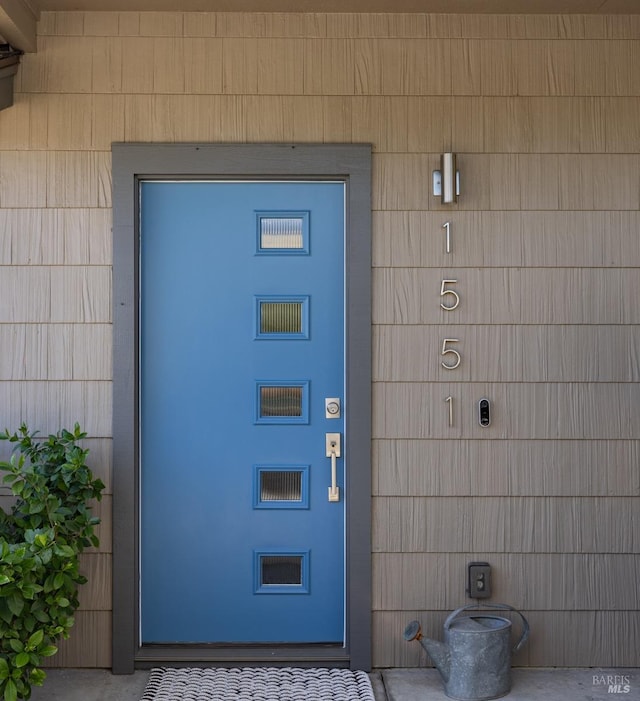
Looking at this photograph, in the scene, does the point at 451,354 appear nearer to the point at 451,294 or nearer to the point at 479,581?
the point at 451,294

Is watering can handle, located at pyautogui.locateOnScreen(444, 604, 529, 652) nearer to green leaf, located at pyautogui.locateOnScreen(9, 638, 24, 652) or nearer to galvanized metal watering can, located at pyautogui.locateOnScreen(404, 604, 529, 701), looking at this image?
galvanized metal watering can, located at pyautogui.locateOnScreen(404, 604, 529, 701)

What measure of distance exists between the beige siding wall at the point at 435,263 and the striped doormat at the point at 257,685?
0.23m

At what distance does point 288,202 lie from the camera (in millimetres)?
3307

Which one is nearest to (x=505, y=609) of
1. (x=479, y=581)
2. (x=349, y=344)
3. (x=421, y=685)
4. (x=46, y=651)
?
(x=479, y=581)

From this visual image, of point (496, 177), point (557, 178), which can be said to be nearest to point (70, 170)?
point (496, 177)

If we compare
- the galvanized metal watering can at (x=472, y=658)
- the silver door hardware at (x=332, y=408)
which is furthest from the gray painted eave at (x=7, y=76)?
the galvanized metal watering can at (x=472, y=658)

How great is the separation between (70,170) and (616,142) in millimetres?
2287

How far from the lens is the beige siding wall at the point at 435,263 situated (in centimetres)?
324

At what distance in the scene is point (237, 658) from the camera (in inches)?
127

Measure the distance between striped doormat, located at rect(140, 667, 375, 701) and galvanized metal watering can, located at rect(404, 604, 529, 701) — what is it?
0.98ft

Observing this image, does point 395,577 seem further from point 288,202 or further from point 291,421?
point 288,202

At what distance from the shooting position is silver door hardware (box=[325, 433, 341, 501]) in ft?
10.8

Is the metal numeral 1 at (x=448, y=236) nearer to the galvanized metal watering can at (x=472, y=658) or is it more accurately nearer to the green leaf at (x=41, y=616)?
the galvanized metal watering can at (x=472, y=658)

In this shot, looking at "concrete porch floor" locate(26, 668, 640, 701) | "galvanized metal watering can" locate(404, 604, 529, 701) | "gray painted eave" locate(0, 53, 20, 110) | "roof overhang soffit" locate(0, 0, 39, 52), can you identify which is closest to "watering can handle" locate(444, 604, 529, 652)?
"galvanized metal watering can" locate(404, 604, 529, 701)
